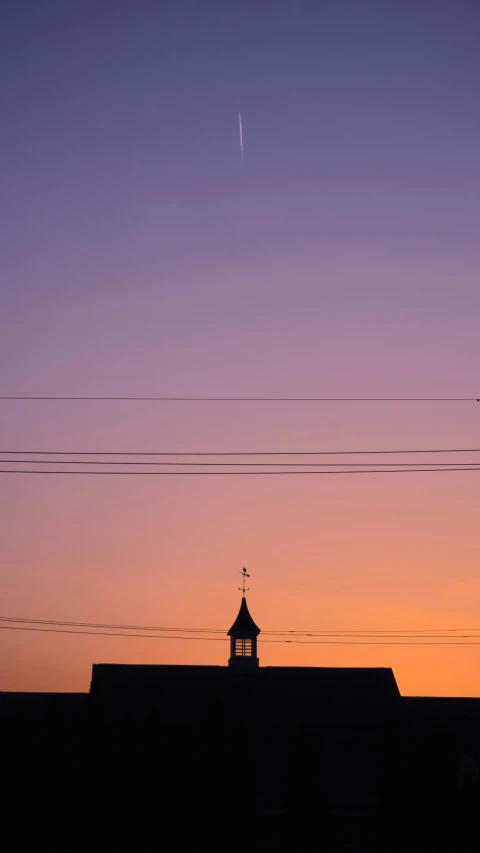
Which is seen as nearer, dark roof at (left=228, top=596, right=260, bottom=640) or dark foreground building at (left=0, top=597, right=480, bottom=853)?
dark foreground building at (left=0, top=597, right=480, bottom=853)

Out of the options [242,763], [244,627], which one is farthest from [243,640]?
[242,763]

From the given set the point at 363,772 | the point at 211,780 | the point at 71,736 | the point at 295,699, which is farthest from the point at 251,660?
the point at 211,780

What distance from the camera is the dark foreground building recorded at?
44.7m

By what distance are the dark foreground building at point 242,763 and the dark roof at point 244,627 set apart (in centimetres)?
227

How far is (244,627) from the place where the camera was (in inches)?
2864

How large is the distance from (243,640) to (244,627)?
1.06m

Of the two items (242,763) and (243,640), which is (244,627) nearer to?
(243,640)

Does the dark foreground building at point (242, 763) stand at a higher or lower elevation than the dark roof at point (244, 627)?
lower

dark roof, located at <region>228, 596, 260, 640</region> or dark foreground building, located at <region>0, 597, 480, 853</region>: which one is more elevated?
dark roof, located at <region>228, 596, 260, 640</region>

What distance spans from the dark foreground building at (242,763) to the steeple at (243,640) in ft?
0.82

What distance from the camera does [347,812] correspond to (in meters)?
55.9

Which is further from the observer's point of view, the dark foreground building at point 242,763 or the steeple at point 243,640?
the steeple at point 243,640

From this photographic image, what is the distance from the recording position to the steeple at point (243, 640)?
2766 inches

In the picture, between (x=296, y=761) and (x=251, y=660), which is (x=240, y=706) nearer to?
(x=251, y=660)
